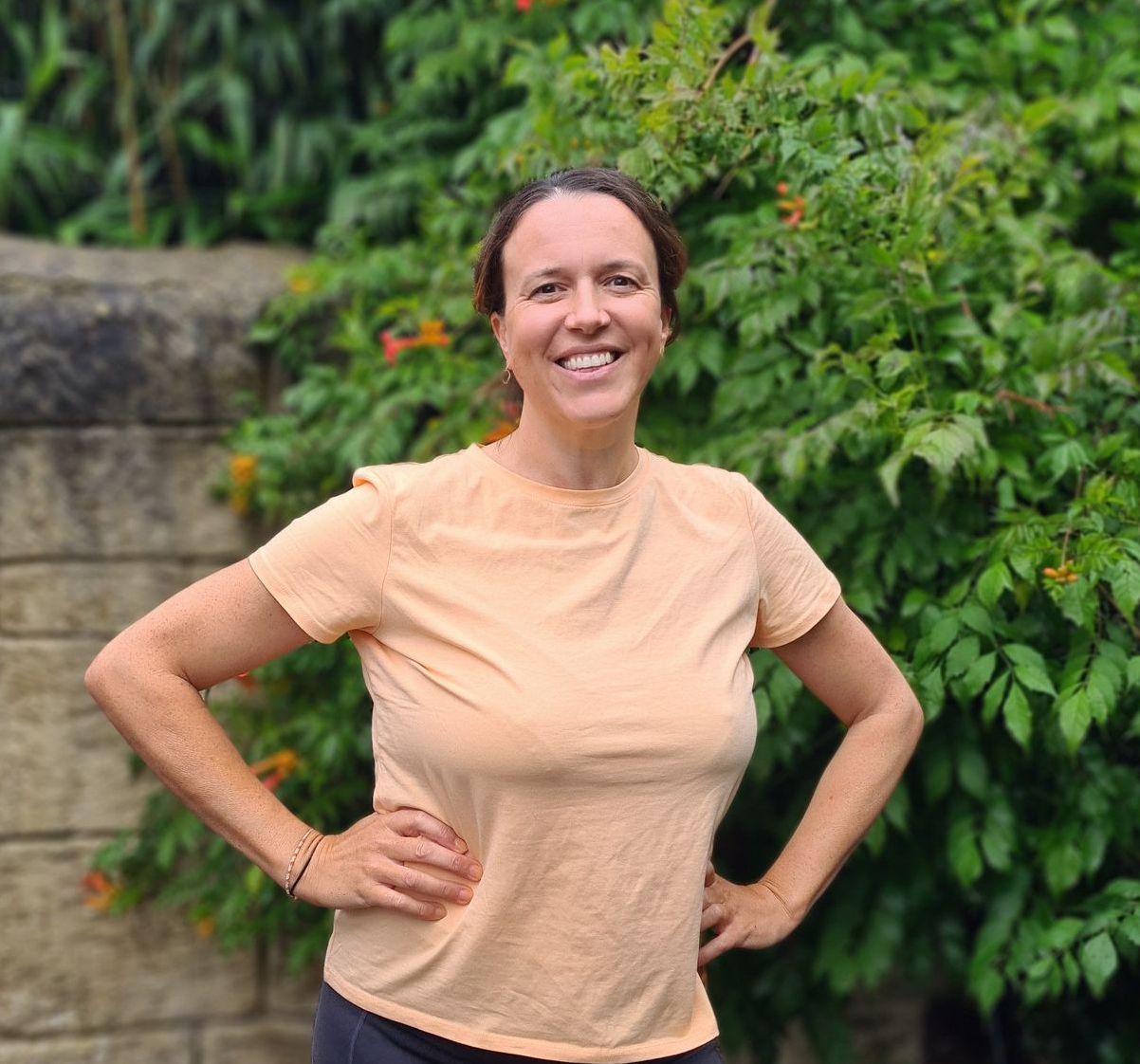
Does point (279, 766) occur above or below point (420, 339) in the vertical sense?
below

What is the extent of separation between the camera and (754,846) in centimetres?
315

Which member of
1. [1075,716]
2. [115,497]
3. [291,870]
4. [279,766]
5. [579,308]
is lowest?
[279,766]

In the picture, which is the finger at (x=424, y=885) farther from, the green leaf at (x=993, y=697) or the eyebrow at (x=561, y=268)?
the green leaf at (x=993, y=697)

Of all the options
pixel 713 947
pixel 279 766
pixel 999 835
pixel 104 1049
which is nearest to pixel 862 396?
pixel 999 835

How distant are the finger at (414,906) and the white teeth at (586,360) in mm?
690

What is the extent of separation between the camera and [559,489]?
1.74 metres

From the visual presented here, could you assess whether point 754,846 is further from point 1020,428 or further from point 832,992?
point 1020,428

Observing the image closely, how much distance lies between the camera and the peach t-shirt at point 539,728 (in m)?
1.62

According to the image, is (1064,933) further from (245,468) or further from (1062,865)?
(245,468)

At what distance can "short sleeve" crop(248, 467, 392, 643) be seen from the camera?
5.50ft

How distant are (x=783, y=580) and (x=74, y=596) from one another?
77.0 inches

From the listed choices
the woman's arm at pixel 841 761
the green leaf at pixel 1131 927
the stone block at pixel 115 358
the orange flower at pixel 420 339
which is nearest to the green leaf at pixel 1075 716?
the woman's arm at pixel 841 761

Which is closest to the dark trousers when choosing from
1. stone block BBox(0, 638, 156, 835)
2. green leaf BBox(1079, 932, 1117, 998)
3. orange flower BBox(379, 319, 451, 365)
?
green leaf BBox(1079, 932, 1117, 998)

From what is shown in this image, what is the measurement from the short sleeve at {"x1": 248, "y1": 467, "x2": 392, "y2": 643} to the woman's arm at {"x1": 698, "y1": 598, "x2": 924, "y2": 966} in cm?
62
